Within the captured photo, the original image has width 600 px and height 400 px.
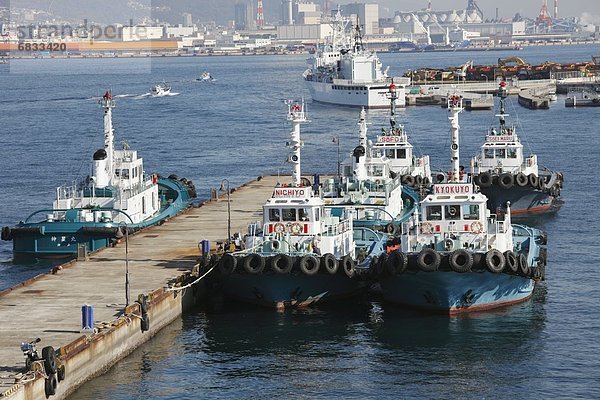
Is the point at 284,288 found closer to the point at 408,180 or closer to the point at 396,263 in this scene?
the point at 396,263

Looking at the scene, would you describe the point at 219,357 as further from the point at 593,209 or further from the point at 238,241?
the point at 593,209

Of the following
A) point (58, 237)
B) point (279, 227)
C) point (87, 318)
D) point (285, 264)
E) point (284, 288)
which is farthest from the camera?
point (58, 237)

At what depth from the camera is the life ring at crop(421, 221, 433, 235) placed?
144 ft

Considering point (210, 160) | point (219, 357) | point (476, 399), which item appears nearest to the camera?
point (476, 399)

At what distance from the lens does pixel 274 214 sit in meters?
45.3

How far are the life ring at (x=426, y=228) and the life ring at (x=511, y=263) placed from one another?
2805 mm

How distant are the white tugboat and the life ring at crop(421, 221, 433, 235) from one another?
4250 inches

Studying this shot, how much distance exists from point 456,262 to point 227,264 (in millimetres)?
7788

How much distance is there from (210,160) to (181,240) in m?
44.1

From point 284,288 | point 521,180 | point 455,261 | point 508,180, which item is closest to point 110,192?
point 284,288

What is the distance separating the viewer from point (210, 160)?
97.0 m

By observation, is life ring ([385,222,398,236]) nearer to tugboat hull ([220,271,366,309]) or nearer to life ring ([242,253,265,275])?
tugboat hull ([220,271,366,309])

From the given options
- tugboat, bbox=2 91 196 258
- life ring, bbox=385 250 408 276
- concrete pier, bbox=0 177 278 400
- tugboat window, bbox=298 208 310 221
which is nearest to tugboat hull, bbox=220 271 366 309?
concrete pier, bbox=0 177 278 400

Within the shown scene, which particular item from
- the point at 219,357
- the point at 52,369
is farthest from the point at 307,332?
the point at 52,369
